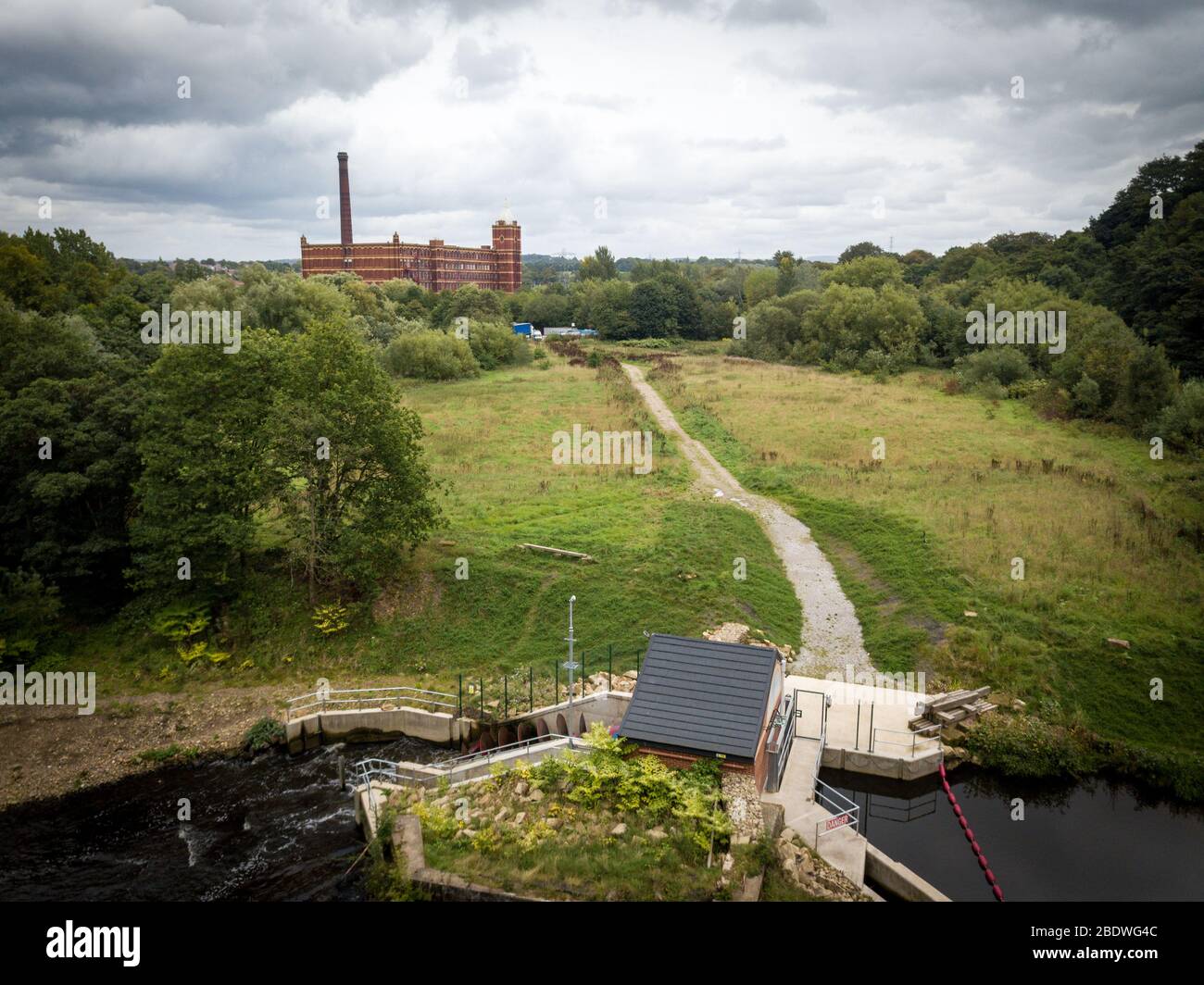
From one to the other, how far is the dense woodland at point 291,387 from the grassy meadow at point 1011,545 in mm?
10372

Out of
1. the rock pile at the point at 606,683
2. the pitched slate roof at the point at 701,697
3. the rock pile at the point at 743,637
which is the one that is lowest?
the rock pile at the point at 606,683

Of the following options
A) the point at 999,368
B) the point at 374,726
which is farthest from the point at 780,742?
the point at 999,368

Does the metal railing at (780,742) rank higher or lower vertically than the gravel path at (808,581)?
lower

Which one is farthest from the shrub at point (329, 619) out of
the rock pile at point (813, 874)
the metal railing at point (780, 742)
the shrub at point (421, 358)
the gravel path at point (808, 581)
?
the shrub at point (421, 358)

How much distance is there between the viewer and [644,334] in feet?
390

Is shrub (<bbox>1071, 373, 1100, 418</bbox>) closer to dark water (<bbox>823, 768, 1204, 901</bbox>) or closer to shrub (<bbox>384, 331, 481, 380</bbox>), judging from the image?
dark water (<bbox>823, 768, 1204, 901</bbox>)

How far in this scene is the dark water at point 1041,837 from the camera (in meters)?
17.9

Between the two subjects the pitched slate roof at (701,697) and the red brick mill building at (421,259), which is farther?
the red brick mill building at (421,259)

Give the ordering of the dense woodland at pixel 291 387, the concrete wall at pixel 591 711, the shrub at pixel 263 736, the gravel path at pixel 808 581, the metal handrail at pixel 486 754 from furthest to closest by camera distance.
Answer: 1. the dense woodland at pixel 291 387
2. the gravel path at pixel 808 581
3. the shrub at pixel 263 736
4. the concrete wall at pixel 591 711
5. the metal handrail at pixel 486 754

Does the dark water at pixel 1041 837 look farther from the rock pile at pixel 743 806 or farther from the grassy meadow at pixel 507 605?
the grassy meadow at pixel 507 605

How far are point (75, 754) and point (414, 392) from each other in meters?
49.2
